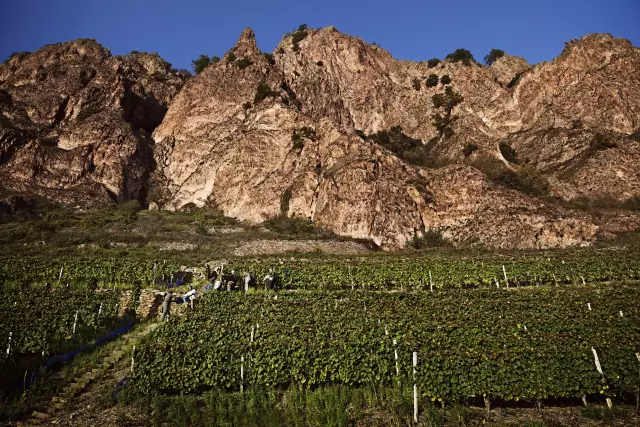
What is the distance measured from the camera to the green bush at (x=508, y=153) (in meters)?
66.3

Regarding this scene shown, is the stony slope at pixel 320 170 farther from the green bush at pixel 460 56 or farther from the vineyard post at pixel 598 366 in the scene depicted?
the vineyard post at pixel 598 366

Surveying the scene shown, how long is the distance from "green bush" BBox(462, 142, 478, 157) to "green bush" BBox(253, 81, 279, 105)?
37319mm

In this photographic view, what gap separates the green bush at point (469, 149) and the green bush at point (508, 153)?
5548mm

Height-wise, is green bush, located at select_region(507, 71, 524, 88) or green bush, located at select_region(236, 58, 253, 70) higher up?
green bush, located at select_region(236, 58, 253, 70)

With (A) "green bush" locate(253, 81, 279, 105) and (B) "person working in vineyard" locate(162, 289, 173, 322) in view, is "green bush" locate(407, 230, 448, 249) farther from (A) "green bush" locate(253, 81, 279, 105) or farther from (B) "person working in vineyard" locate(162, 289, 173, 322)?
(A) "green bush" locate(253, 81, 279, 105)

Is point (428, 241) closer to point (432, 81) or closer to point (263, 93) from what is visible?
point (263, 93)

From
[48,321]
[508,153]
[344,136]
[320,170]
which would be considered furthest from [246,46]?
[48,321]

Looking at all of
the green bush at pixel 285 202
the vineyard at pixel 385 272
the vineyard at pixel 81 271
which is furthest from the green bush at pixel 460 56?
the vineyard at pixel 81 271

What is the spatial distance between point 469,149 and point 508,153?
296 inches

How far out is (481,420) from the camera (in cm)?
1136

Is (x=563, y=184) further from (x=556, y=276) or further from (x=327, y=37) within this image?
(x=327, y=37)

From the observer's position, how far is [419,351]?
13367mm

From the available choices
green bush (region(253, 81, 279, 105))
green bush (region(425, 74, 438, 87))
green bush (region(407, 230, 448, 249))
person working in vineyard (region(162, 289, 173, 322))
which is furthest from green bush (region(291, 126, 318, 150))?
person working in vineyard (region(162, 289, 173, 322))

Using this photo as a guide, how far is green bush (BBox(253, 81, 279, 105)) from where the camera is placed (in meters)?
76.6
